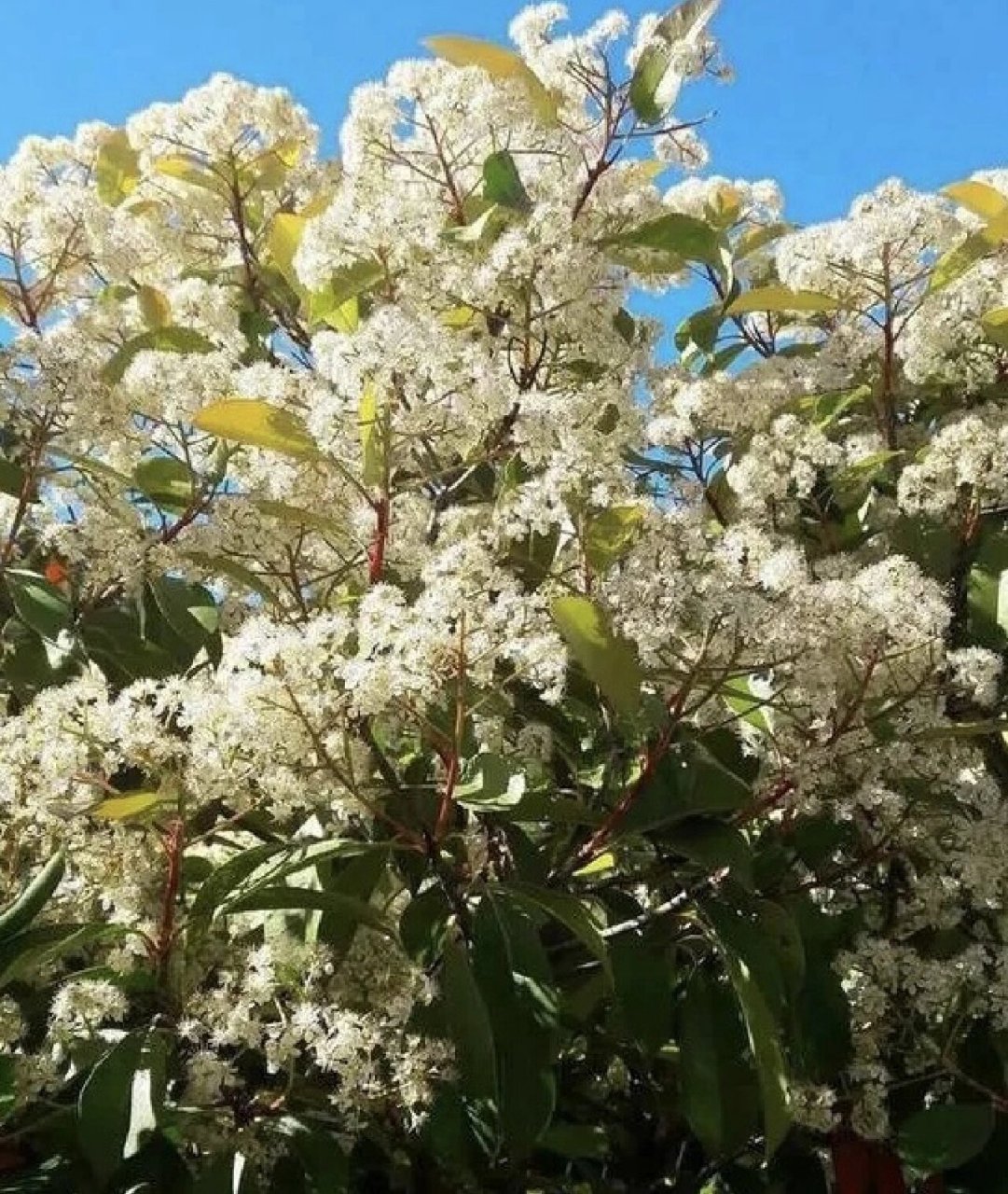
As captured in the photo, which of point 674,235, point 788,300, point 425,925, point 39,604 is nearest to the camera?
point 425,925

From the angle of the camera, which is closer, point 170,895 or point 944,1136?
point 170,895

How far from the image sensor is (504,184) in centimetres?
228

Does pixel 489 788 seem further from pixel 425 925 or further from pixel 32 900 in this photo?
pixel 32 900

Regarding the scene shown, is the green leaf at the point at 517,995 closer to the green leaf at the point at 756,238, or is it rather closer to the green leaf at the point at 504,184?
the green leaf at the point at 504,184

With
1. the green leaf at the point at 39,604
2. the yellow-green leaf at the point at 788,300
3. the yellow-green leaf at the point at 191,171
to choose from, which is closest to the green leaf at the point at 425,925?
the green leaf at the point at 39,604

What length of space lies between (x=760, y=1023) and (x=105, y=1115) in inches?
31.3

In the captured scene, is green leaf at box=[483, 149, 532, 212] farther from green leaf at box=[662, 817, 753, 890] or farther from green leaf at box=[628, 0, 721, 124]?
green leaf at box=[662, 817, 753, 890]

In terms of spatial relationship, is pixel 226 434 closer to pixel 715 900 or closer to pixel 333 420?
pixel 333 420

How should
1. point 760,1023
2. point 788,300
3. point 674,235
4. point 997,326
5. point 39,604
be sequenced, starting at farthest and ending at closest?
1. point 788,300
2. point 997,326
3. point 674,235
4. point 39,604
5. point 760,1023

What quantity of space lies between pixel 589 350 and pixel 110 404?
31.9 inches

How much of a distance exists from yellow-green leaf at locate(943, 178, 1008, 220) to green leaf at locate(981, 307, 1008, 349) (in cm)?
19

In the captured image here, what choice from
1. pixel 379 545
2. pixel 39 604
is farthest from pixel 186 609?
pixel 379 545

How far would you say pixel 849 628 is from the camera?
1979 mm

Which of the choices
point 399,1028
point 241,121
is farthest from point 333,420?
point 241,121
